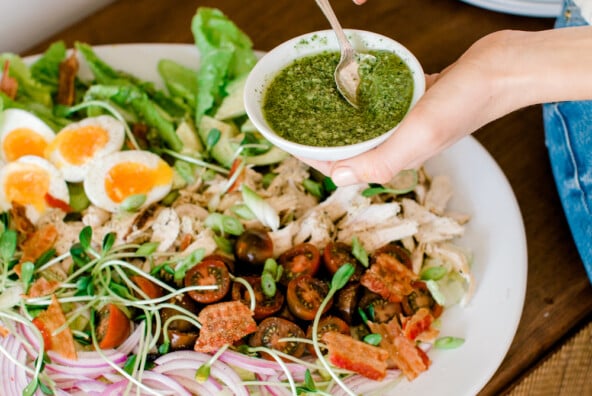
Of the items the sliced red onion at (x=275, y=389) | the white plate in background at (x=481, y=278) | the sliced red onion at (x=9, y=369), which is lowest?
the white plate in background at (x=481, y=278)

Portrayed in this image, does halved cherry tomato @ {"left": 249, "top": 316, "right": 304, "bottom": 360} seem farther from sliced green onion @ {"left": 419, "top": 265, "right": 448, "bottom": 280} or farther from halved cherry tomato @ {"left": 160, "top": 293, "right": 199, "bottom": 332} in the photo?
sliced green onion @ {"left": 419, "top": 265, "right": 448, "bottom": 280}

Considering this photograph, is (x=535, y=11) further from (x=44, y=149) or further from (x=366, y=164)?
(x=44, y=149)

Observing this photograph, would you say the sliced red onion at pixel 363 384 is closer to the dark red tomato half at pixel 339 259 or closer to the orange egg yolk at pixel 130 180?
the dark red tomato half at pixel 339 259

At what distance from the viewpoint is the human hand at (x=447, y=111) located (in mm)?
1354

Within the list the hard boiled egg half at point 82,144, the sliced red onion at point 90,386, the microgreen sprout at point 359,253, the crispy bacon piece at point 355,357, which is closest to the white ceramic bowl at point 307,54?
the microgreen sprout at point 359,253

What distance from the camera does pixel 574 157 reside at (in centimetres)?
183

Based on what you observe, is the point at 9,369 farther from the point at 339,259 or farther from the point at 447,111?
the point at 447,111

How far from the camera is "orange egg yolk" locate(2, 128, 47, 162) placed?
2045 mm

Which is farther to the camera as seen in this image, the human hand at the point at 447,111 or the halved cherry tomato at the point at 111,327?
the halved cherry tomato at the point at 111,327

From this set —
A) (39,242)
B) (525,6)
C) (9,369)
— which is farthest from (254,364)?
(525,6)

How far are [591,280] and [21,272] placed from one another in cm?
165

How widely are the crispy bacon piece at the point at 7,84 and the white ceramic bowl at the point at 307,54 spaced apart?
3.56 ft

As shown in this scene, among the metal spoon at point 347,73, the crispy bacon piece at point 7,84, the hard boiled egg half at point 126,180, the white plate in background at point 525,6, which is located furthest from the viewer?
the white plate in background at point 525,6

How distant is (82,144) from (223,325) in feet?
2.69
